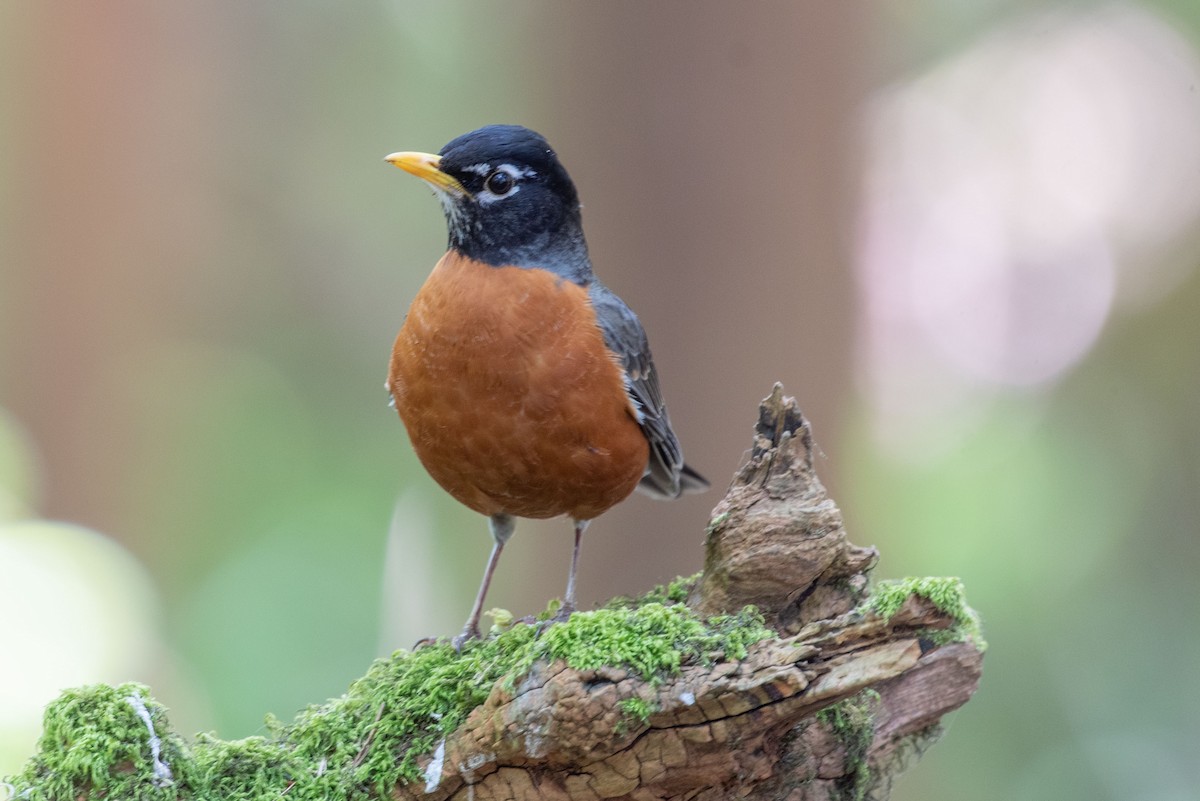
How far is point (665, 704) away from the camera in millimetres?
2867

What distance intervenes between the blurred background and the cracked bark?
115 inches

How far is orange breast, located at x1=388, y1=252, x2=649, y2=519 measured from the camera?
3.94 m

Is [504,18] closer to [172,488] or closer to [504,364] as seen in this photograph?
[172,488]

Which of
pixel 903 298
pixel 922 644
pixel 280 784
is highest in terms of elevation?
pixel 903 298

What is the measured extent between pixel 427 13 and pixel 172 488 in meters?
5.28

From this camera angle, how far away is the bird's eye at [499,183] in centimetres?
423

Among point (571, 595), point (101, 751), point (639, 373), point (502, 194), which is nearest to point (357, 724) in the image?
point (101, 751)

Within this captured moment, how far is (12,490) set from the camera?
26.2ft

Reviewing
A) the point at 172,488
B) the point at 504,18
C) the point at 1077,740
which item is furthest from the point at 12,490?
the point at 1077,740

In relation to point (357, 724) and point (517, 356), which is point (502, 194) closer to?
point (517, 356)

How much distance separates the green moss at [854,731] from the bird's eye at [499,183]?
2.40m

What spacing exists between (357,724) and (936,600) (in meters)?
1.98

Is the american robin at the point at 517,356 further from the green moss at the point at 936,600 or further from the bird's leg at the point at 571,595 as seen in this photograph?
the green moss at the point at 936,600

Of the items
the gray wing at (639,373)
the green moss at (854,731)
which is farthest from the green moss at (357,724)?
the gray wing at (639,373)
